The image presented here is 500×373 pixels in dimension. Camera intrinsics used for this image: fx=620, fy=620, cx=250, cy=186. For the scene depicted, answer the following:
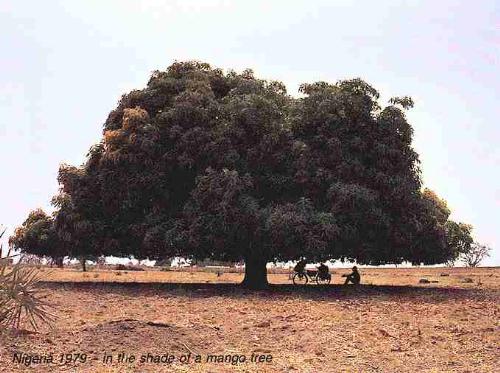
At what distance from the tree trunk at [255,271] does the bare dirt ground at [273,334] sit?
22.5 feet

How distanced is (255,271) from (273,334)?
53.4 feet

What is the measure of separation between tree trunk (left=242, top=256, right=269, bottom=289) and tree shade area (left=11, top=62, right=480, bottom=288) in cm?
6

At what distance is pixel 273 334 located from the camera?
16.7 m

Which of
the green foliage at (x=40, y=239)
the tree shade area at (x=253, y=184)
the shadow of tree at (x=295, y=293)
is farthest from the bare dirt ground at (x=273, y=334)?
the green foliage at (x=40, y=239)

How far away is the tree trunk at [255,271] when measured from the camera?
32.7 meters

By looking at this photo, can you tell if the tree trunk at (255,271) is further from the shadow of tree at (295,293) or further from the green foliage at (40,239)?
the green foliage at (40,239)

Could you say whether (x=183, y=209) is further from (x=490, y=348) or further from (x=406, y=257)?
(x=490, y=348)

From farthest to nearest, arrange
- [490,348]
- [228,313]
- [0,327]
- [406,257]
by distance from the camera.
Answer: [406,257] < [228,313] < [490,348] < [0,327]

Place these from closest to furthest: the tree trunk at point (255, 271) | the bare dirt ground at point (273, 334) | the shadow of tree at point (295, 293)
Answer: the bare dirt ground at point (273, 334)
the shadow of tree at point (295, 293)
the tree trunk at point (255, 271)

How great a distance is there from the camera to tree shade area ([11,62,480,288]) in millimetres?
28422

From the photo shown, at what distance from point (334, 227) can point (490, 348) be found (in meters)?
12.3

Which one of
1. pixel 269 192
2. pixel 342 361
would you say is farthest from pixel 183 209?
pixel 342 361

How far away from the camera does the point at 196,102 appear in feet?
103

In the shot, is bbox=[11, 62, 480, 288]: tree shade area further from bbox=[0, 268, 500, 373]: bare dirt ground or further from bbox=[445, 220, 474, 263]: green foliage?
bbox=[0, 268, 500, 373]: bare dirt ground
